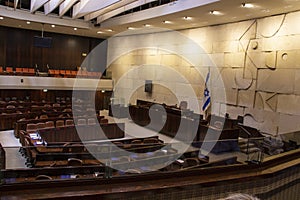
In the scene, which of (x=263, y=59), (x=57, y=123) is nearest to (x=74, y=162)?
(x=57, y=123)

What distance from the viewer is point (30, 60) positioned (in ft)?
63.9

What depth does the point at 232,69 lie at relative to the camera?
42.1 ft

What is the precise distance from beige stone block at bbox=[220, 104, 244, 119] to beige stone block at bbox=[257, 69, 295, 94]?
1.36 metres

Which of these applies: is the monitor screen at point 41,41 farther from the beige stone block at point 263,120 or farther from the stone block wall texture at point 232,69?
the beige stone block at point 263,120

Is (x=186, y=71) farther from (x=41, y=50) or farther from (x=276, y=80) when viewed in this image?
(x=41, y=50)

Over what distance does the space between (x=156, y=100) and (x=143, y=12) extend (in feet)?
18.6

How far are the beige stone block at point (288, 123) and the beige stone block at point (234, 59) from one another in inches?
115

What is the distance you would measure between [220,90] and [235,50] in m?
1.94

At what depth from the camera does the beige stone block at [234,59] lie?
12.4m

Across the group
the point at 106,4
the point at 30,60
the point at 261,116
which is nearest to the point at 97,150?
the point at 106,4

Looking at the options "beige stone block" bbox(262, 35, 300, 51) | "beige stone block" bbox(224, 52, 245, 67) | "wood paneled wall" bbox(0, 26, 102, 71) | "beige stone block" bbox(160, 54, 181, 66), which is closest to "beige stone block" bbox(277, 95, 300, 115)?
"beige stone block" bbox(262, 35, 300, 51)

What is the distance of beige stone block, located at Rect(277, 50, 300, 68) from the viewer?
10164mm

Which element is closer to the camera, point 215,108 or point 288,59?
point 288,59

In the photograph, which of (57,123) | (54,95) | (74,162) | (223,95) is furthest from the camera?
(54,95)
